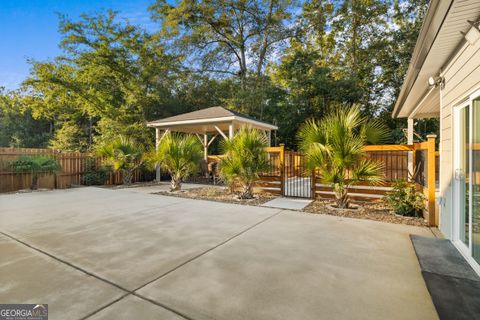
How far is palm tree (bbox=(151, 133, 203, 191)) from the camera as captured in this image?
8.10 meters

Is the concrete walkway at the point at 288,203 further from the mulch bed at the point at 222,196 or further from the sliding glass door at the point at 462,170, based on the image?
the sliding glass door at the point at 462,170

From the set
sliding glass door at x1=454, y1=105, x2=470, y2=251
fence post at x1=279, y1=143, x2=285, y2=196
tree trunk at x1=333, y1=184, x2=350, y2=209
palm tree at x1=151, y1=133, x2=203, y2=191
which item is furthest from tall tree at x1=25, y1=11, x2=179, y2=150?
sliding glass door at x1=454, y1=105, x2=470, y2=251

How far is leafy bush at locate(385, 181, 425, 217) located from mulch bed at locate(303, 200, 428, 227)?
19 centimetres


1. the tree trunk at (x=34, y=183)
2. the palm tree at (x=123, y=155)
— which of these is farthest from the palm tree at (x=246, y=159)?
the tree trunk at (x=34, y=183)

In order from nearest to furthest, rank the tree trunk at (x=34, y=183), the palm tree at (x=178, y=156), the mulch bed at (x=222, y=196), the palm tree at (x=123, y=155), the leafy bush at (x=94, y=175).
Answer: the mulch bed at (x=222, y=196) < the palm tree at (x=178, y=156) < the tree trunk at (x=34, y=183) < the palm tree at (x=123, y=155) < the leafy bush at (x=94, y=175)

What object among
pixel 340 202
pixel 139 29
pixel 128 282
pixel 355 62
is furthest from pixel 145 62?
pixel 128 282

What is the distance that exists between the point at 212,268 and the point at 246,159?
4.21 meters

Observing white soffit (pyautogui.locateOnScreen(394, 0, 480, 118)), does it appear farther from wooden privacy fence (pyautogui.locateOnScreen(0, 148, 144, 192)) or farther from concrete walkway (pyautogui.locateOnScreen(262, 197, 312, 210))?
wooden privacy fence (pyautogui.locateOnScreen(0, 148, 144, 192))

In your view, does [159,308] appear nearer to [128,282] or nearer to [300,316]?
[128,282]

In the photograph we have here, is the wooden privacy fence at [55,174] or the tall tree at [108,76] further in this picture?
the tall tree at [108,76]

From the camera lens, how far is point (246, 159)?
668 centimetres

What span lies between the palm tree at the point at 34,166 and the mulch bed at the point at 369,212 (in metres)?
9.28

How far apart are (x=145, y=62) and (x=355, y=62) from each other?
1469 cm

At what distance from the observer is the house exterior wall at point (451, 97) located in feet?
9.21
